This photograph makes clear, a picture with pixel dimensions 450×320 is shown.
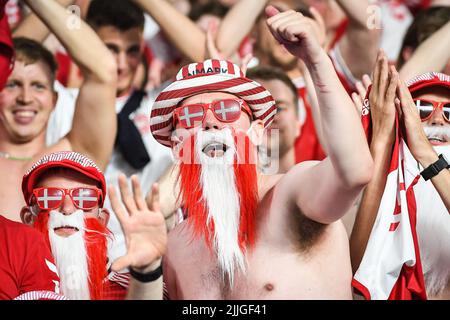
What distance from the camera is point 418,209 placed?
3951mm

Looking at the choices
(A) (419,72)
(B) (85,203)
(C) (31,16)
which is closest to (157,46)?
(C) (31,16)

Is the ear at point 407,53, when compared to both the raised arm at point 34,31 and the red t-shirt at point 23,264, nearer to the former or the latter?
the raised arm at point 34,31

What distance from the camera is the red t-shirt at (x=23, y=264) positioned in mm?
3498

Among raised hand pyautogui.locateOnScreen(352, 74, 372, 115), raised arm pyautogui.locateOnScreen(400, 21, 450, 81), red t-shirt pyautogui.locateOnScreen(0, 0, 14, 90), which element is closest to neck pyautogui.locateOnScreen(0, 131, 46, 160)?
red t-shirt pyautogui.locateOnScreen(0, 0, 14, 90)

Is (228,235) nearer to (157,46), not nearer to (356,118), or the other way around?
(356,118)

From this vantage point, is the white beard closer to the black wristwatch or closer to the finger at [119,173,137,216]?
the black wristwatch

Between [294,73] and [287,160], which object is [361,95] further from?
[294,73]

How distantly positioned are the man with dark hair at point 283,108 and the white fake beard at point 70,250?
122 centimetres

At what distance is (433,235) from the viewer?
12.8 feet

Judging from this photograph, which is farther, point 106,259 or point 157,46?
point 157,46

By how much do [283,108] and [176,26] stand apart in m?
0.60

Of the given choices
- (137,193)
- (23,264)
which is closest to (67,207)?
(23,264)

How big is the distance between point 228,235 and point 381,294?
56 cm

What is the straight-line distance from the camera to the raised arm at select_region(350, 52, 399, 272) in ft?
12.3
